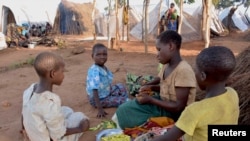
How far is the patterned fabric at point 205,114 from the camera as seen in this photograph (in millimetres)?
1465

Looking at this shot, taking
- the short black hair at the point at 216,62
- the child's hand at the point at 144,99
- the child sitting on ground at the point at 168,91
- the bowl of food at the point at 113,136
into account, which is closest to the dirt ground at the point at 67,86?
the bowl of food at the point at 113,136

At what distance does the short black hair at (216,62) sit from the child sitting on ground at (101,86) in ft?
6.01

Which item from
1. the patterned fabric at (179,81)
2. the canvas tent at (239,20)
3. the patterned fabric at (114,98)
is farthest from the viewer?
the canvas tent at (239,20)

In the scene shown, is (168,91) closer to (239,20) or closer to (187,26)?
(187,26)

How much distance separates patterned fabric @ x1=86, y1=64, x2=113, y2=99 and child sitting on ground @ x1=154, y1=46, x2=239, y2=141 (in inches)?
72.1

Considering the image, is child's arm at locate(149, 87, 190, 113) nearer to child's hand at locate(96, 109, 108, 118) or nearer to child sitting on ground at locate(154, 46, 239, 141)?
child sitting on ground at locate(154, 46, 239, 141)

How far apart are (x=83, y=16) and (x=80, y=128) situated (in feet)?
62.0

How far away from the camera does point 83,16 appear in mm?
20625

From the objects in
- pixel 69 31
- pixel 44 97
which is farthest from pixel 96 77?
pixel 69 31

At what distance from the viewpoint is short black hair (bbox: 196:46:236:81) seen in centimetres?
147

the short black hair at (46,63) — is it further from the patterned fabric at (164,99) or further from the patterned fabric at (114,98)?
the patterned fabric at (114,98)

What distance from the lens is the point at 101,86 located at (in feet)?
11.2

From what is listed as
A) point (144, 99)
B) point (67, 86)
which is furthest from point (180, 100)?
point (67, 86)

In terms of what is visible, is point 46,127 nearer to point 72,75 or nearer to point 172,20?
point 72,75
